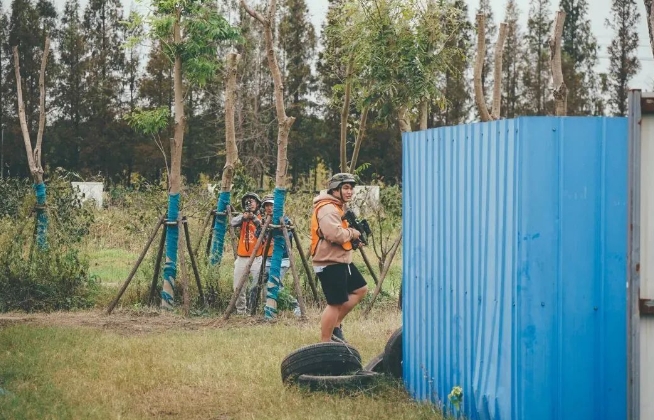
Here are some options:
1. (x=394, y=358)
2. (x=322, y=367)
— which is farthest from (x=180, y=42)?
(x=322, y=367)

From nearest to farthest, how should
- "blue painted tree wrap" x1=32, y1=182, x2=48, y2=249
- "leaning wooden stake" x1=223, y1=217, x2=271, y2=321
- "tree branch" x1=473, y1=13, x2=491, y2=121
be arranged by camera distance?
"tree branch" x1=473, y1=13, x2=491, y2=121, "leaning wooden stake" x1=223, y1=217, x2=271, y2=321, "blue painted tree wrap" x1=32, y1=182, x2=48, y2=249

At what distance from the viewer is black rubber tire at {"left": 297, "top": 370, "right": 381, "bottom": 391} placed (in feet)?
27.0

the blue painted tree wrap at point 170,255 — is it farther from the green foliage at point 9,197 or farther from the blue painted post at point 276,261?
the green foliage at point 9,197

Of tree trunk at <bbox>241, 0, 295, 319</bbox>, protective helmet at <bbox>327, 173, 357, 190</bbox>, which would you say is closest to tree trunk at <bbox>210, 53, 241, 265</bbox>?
tree trunk at <bbox>241, 0, 295, 319</bbox>

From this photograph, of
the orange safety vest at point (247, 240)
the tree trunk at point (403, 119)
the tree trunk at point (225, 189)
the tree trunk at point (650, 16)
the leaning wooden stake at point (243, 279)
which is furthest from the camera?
the tree trunk at point (225, 189)

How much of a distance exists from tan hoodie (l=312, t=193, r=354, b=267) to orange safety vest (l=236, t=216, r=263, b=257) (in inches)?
167

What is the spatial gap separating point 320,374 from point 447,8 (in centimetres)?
952

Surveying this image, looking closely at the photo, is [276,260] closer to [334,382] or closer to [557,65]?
[557,65]

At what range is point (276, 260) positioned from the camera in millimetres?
13438

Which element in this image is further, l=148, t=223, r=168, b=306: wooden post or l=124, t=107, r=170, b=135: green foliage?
l=124, t=107, r=170, b=135: green foliage

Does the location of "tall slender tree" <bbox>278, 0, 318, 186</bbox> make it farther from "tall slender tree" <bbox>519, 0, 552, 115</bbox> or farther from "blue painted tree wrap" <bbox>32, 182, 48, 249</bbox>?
"blue painted tree wrap" <bbox>32, 182, 48, 249</bbox>

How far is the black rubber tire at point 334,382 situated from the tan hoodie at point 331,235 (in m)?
1.63

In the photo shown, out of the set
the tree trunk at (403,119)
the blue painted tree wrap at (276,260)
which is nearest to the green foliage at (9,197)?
the tree trunk at (403,119)

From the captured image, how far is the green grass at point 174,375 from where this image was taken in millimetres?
7762
